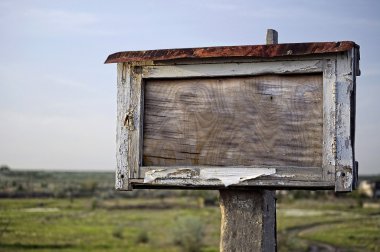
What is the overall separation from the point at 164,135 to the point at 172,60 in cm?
29

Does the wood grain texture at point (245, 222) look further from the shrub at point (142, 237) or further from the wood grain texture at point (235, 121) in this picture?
the shrub at point (142, 237)

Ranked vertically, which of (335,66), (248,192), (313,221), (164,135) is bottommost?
(313,221)

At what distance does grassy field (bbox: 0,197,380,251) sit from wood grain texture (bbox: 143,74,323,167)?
72.2ft

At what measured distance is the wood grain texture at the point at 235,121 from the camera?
2191 millimetres

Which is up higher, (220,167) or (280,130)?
(280,130)

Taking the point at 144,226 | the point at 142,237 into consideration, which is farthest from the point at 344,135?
the point at 144,226

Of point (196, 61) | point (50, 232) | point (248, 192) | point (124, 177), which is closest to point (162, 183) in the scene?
point (124, 177)

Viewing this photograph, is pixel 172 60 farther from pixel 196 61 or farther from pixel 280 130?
pixel 280 130

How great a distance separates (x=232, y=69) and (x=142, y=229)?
27.1m

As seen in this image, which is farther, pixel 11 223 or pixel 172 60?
pixel 11 223

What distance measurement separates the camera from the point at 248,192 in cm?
233

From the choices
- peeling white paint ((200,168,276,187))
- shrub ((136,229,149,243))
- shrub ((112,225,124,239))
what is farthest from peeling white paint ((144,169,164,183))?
shrub ((112,225,124,239))

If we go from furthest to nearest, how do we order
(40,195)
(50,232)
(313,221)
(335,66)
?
(40,195) < (313,221) < (50,232) < (335,66)

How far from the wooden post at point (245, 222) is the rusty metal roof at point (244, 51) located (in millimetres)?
531
